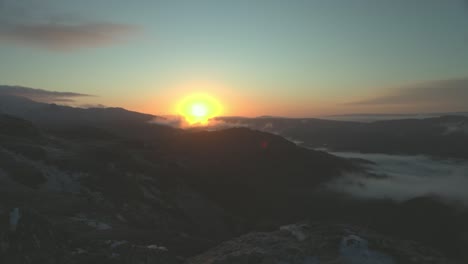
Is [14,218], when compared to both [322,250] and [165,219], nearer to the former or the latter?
[322,250]

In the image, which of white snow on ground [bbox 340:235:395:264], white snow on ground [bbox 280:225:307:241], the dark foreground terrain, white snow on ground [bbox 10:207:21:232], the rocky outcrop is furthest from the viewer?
white snow on ground [bbox 280:225:307:241]

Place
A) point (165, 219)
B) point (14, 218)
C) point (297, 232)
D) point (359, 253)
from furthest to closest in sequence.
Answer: point (165, 219), point (297, 232), point (359, 253), point (14, 218)

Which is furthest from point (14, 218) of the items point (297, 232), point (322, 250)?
point (322, 250)

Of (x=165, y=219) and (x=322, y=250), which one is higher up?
(x=322, y=250)

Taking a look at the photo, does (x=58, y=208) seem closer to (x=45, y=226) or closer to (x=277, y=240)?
(x=45, y=226)

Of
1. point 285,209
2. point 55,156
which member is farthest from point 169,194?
point 285,209

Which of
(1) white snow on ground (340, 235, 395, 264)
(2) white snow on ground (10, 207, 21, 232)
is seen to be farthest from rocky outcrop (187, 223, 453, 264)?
(2) white snow on ground (10, 207, 21, 232)

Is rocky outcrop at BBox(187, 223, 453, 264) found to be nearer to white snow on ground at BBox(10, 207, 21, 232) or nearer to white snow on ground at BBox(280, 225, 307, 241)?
white snow on ground at BBox(280, 225, 307, 241)
